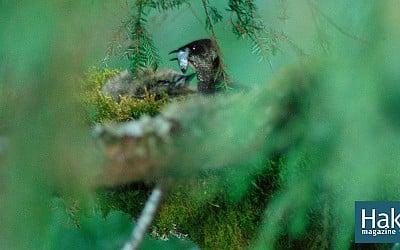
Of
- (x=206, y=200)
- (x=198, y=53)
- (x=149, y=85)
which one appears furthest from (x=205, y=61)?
(x=206, y=200)

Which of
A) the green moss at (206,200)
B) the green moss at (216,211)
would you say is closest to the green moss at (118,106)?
the green moss at (206,200)

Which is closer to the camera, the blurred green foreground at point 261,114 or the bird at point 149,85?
the blurred green foreground at point 261,114

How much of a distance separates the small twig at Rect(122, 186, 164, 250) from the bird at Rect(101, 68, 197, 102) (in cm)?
23

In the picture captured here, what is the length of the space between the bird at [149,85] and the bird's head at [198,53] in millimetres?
31

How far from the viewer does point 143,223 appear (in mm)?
1418

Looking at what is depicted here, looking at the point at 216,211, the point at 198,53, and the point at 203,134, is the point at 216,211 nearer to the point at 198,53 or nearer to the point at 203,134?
the point at 203,134

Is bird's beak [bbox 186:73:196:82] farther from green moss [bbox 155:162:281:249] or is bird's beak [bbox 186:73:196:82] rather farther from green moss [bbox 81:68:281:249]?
green moss [bbox 155:162:281:249]

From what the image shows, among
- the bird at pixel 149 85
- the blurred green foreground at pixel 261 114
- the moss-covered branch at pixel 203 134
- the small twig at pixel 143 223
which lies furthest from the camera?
the small twig at pixel 143 223

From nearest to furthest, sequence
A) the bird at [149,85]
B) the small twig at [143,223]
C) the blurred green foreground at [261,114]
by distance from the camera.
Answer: the blurred green foreground at [261,114] → the bird at [149,85] → the small twig at [143,223]

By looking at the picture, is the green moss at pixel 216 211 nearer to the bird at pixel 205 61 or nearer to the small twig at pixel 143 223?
the small twig at pixel 143 223

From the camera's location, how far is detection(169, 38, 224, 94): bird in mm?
1271

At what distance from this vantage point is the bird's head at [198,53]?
127 cm

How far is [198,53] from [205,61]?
2cm

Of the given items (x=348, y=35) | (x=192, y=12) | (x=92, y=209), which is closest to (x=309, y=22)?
(x=348, y=35)
